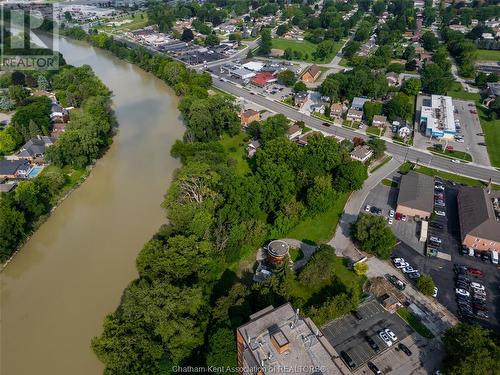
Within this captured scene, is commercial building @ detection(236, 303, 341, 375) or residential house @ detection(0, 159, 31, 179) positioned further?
residential house @ detection(0, 159, 31, 179)

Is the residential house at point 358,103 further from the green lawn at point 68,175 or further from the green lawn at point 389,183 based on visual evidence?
the green lawn at point 68,175

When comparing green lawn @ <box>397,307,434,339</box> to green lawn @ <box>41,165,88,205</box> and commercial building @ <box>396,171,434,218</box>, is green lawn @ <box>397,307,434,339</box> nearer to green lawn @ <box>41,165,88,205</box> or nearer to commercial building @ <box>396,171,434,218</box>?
commercial building @ <box>396,171,434,218</box>

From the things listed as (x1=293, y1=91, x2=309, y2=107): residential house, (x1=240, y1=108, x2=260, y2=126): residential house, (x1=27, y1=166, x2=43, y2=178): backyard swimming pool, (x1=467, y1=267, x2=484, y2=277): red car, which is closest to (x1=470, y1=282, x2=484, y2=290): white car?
(x1=467, y1=267, x2=484, y2=277): red car

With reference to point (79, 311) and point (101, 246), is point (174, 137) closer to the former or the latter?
point (101, 246)

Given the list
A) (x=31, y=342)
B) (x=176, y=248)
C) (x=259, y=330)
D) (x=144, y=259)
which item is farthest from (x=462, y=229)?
(x=31, y=342)

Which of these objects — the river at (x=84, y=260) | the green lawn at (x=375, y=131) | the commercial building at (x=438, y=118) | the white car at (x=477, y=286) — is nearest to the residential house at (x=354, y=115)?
the green lawn at (x=375, y=131)
